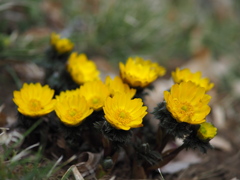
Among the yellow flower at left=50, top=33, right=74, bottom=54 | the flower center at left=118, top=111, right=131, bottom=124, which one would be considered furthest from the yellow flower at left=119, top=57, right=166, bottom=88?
the yellow flower at left=50, top=33, right=74, bottom=54

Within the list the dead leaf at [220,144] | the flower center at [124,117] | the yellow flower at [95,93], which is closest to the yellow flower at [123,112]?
the flower center at [124,117]

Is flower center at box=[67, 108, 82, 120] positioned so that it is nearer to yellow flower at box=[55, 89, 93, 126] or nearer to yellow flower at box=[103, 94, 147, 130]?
yellow flower at box=[55, 89, 93, 126]

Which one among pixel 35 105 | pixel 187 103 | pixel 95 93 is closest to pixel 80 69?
pixel 95 93

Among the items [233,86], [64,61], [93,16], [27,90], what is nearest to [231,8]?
[233,86]

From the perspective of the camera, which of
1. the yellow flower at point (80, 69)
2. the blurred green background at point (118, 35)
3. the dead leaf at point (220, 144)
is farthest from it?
the blurred green background at point (118, 35)

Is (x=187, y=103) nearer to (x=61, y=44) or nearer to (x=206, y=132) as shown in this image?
(x=206, y=132)

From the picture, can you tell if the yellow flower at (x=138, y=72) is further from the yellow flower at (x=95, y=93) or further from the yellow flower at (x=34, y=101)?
the yellow flower at (x=34, y=101)

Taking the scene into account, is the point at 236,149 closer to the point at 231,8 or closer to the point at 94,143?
the point at 94,143
